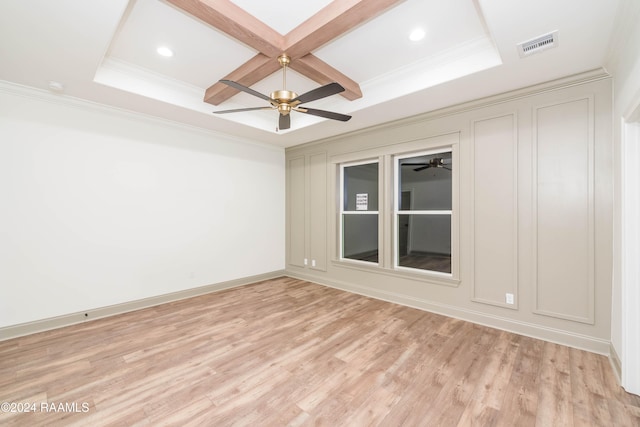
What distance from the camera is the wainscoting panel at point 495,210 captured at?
313 cm

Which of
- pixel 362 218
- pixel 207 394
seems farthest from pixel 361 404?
pixel 362 218

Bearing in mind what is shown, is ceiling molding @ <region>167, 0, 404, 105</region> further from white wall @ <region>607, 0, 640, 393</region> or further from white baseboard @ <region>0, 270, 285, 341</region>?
white baseboard @ <region>0, 270, 285, 341</region>

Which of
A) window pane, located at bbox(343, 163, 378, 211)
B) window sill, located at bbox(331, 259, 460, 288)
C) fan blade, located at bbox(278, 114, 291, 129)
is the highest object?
fan blade, located at bbox(278, 114, 291, 129)

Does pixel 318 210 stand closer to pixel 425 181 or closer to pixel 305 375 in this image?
pixel 425 181

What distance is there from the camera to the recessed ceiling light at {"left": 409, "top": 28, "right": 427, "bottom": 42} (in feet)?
8.29

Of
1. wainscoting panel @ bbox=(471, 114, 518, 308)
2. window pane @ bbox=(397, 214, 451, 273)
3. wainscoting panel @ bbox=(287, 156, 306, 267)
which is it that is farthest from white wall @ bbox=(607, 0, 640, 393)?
wainscoting panel @ bbox=(287, 156, 306, 267)

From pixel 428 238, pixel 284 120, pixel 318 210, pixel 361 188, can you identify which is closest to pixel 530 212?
pixel 361 188

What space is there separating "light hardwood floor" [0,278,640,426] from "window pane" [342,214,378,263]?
158 centimetres

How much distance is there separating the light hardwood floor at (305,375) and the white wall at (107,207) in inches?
23.5

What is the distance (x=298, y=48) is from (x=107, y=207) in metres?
3.25

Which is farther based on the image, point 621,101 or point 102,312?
point 102,312

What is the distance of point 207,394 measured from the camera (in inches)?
80.9

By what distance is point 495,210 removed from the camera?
10.7ft

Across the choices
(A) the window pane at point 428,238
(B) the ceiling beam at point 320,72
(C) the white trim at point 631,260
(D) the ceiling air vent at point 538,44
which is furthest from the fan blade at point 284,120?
(A) the window pane at point 428,238
